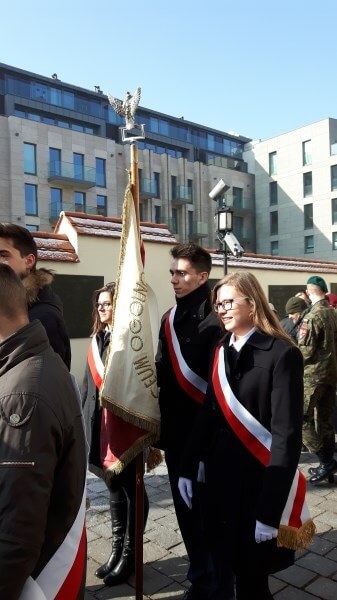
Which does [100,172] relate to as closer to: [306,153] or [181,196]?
[181,196]

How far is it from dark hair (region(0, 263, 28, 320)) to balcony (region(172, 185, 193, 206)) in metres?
41.7

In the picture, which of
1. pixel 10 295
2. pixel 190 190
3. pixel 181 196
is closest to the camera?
pixel 10 295

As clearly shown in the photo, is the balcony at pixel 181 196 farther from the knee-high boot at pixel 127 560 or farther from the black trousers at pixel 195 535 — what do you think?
the black trousers at pixel 195 535

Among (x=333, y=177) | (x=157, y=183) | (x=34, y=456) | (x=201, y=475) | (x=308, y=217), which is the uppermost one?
(x=333, y=177)

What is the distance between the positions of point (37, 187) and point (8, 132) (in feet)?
13.7

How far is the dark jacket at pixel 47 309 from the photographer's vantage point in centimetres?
237

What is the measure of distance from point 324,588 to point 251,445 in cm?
131

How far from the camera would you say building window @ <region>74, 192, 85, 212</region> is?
3753 centimetres

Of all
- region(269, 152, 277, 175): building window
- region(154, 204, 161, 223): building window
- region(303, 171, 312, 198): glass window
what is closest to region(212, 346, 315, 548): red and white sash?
region(154, 204, 161, 223): building window

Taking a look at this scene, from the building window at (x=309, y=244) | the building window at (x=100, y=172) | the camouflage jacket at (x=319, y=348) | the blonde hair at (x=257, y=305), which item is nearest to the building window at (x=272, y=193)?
the building window at (x=309, y=244)

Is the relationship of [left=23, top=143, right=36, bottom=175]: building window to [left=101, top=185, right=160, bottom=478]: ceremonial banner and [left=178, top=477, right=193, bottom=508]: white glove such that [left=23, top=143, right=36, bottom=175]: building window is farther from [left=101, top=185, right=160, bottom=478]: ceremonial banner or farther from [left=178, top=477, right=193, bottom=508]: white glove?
[left=178, top=477, right=193, bottom=508]: white glove

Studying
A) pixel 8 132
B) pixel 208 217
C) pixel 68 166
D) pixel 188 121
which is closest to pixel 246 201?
pixel 208 217

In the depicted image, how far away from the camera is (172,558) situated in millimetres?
3266

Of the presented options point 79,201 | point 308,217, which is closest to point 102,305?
point 79,201
